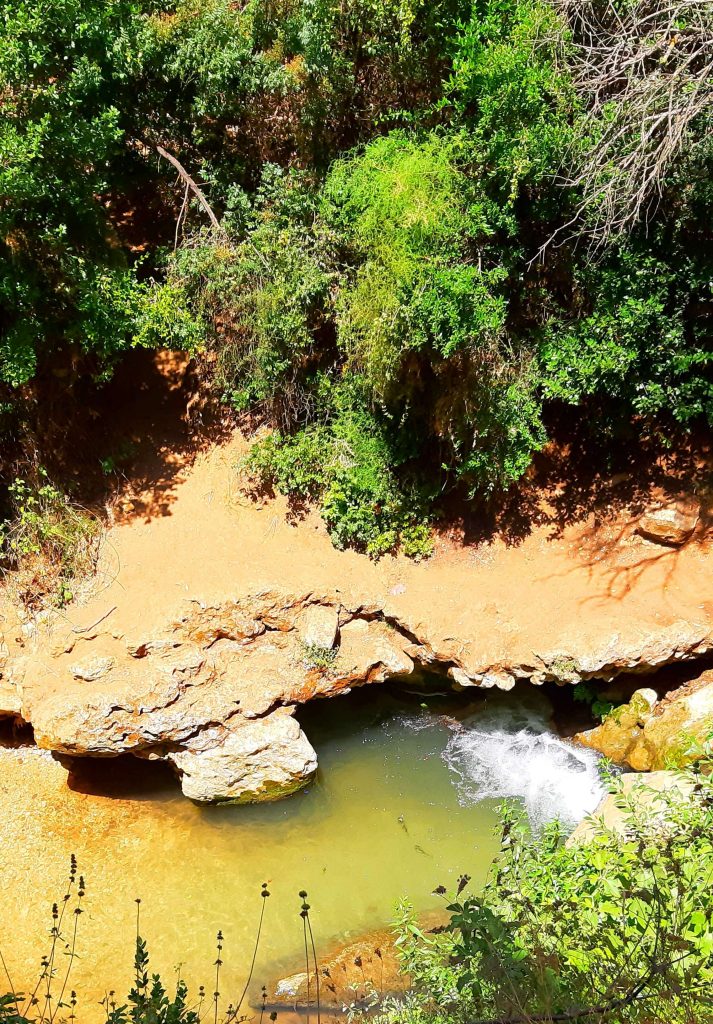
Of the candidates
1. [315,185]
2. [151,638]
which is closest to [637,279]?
[315,185]

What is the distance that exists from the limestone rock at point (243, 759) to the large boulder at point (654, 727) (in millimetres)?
3470

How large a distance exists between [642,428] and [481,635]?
3.25 meters

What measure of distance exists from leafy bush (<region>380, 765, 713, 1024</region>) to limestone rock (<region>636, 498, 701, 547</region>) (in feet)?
17.5

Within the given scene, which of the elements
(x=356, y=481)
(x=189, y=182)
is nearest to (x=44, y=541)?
(x=356, y=481)

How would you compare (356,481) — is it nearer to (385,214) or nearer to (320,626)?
(320,626)

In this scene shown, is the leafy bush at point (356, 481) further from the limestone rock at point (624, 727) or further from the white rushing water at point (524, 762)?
the limestone rock at point (624, 727)

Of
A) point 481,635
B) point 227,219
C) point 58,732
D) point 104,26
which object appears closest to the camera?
point 104,26

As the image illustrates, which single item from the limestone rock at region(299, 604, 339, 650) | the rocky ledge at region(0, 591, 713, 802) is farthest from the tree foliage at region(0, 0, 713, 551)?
the rocky ledge at region(0, 591, 713, 802)

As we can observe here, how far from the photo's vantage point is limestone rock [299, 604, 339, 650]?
379 inches

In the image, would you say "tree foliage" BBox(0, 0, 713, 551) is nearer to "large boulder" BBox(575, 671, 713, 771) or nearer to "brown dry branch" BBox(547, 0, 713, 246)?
"brown dry branch" BBox(547, 0, 713, 246)

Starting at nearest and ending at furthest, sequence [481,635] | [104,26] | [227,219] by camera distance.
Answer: [104,26] → [481,635] → [227,219]

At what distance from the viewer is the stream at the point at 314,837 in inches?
324

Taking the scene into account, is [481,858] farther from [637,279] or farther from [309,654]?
[637,279]

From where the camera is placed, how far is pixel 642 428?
33.1ft
